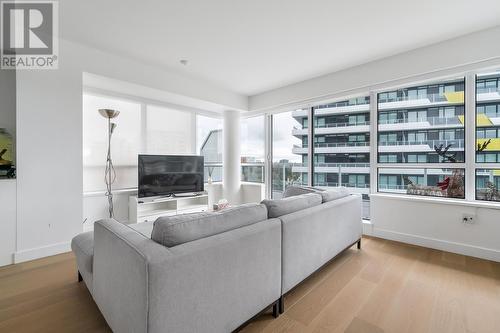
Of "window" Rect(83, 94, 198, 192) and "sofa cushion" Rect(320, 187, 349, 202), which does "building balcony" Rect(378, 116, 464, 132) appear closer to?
"sofa cushion" Rect(320, 187, 349, 202)

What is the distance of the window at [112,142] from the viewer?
357 cm

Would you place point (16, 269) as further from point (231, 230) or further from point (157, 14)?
point (157, 14)

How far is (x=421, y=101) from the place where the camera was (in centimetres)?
318

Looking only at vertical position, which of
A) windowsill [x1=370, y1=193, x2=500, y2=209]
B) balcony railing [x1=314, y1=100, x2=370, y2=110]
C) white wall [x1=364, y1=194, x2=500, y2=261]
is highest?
balcony railing [x1=314, y1=100, x2=370, y2=110]

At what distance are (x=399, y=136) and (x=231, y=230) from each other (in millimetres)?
3115

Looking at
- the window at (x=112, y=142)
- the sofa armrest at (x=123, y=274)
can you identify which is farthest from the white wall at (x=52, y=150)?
the sofa armrest at (x=123, y=274)

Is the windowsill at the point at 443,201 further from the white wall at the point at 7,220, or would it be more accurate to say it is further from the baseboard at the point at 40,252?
the white wall at the point at 7,220

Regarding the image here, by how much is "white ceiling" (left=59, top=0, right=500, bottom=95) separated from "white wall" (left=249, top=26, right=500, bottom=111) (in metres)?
0.12

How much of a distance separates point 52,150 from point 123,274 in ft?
8.11

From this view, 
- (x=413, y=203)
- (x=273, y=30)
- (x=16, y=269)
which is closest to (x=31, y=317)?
(x=16, y=269)

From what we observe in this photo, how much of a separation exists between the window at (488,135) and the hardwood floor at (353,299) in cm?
89

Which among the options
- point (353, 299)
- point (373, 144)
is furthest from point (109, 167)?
point (373, 144)

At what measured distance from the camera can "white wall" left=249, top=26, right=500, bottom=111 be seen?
2578 mm

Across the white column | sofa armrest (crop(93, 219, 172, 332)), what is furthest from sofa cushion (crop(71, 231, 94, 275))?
the white column
